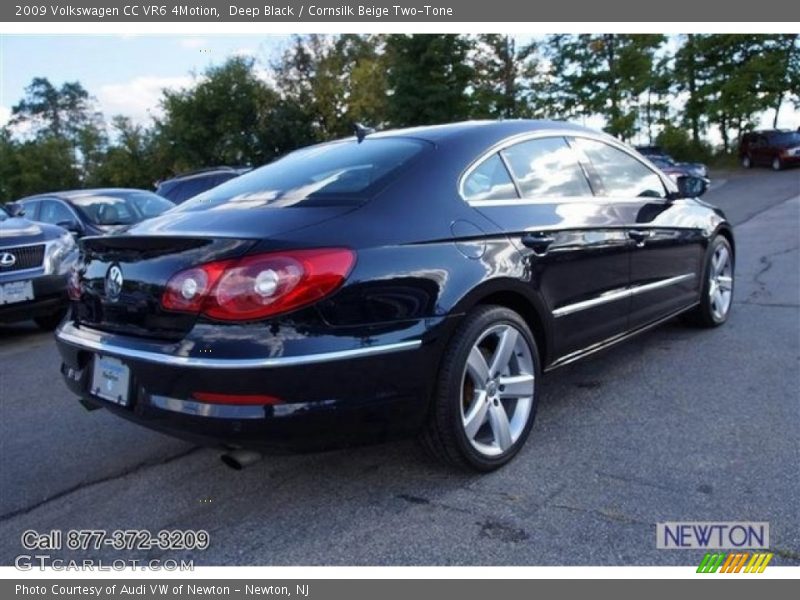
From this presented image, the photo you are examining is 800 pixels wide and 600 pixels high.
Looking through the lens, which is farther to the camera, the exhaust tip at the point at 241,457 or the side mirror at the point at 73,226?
the side mirror at the point at 73,226

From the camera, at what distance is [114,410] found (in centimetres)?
273

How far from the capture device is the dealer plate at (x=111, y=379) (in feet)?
8.62

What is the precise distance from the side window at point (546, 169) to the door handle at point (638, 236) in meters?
0.40

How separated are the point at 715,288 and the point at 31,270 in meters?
5.74

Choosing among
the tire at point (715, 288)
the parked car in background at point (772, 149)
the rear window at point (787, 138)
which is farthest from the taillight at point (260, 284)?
the rear window at point (787, 138)

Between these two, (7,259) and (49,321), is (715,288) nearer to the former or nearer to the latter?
(7,259)

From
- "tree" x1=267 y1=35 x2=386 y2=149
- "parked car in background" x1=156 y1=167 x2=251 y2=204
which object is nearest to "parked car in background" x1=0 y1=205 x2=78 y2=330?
"parked car in background" x1=156 y1=167 x2=251 y2=204

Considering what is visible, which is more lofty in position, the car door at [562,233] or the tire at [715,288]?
the car door at [562,233]

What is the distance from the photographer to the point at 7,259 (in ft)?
19.9

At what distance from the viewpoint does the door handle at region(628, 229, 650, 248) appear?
397cm

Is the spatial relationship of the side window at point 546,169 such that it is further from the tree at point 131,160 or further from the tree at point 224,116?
the tree at point 131,160

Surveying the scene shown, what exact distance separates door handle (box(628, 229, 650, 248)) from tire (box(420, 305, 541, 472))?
1.15 m

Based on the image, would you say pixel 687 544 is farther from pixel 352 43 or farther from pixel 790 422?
pixel 352 43

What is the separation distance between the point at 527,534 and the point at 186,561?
4.04ft
